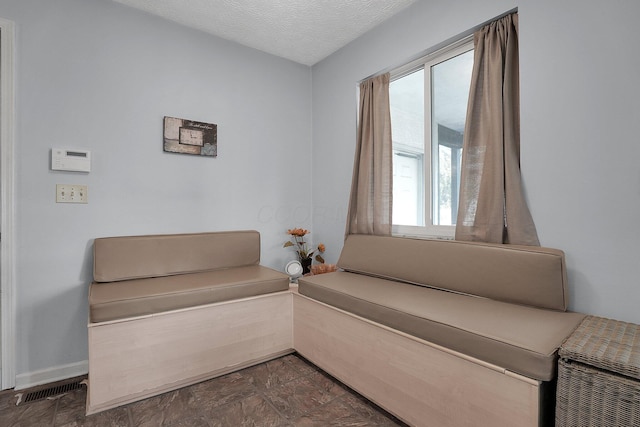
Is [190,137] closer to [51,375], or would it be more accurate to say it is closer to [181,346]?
[181,346]

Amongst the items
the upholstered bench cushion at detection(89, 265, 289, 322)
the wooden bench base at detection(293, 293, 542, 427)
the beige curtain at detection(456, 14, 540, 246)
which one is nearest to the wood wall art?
the upholstered bench cushion at detection(89, 265, 289, 322)

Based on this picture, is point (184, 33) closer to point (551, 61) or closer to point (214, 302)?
point (214, 302)

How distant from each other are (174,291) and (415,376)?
145cm

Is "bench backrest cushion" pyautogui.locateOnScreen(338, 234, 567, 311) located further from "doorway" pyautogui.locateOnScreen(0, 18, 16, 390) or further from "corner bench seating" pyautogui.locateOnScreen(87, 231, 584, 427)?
"doorway" pyautogui.locateOnScreen(0, 18, 16, 390)

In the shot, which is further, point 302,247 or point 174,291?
point 302,247

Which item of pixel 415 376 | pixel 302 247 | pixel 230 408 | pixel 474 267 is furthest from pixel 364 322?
pixel 302 247

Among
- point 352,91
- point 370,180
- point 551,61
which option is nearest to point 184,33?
point 352,91

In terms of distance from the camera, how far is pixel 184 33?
2.55 meters

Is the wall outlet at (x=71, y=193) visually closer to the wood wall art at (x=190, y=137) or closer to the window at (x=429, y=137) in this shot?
the wood wall art at (x=190, y=137)

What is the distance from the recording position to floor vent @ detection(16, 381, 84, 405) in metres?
1.84

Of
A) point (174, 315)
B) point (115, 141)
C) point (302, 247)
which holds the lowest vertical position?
point (174, 315)

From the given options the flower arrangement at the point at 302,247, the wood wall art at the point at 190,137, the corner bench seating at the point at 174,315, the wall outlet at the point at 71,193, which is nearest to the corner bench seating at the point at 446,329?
the corner bench seating at the point at 174,315

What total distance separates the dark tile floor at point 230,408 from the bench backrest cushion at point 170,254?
77cm

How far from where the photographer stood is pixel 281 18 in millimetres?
2447
